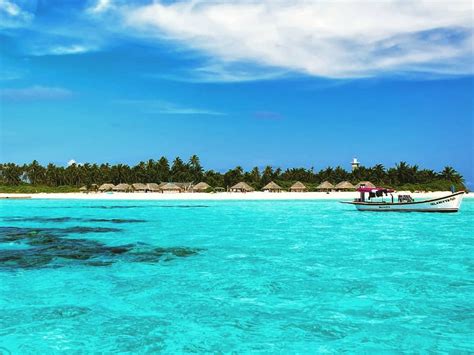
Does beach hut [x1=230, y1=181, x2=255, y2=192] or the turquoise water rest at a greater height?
beach hut [x1=230, y1=181, x2=255, y2=192]

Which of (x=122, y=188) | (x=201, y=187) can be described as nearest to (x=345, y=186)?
(x=201, y=187)

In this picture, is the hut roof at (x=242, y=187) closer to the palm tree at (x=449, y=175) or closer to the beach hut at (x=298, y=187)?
the beach hut at (x=298, y=187)

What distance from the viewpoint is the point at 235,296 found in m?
11.0

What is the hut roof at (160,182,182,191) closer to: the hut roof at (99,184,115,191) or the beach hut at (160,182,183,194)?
the beach hut at (160,182,183,194)

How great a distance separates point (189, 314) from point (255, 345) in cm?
221

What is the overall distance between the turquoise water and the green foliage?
79.4 meters

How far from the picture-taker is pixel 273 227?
29.0 m

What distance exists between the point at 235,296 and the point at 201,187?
282 feet

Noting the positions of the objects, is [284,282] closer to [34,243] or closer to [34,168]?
[34,243]

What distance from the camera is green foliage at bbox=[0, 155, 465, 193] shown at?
9921cm

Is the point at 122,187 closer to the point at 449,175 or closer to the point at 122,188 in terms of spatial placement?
the point at 122,188

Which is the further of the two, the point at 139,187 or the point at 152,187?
the point at 139,187

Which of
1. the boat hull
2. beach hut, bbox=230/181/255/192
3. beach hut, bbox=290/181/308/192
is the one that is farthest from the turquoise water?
beach hut, bbox=290/181/308/192

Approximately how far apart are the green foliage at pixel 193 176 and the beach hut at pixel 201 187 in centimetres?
283
